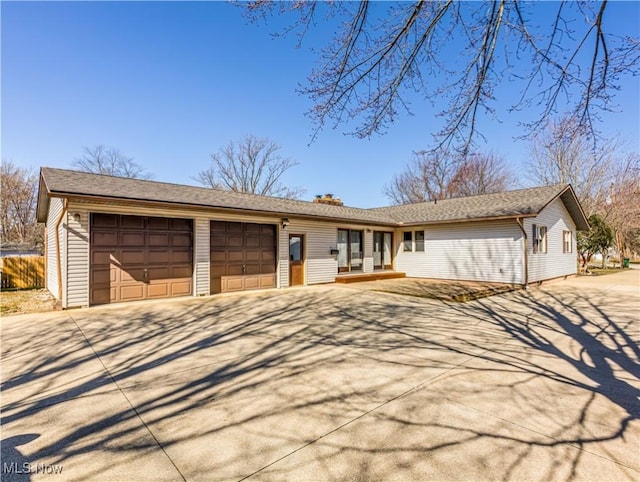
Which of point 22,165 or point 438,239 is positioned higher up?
point 22,165

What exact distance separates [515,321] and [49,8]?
1183cm

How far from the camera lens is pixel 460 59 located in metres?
4.42

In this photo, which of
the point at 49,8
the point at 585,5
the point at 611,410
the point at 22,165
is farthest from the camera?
the point at 22,165

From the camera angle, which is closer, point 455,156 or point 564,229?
point 455,156

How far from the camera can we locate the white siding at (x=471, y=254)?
1202 cm

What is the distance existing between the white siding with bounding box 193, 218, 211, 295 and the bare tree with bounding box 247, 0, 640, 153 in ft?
20.8

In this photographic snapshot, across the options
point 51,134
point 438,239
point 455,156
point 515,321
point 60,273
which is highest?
point 51,134

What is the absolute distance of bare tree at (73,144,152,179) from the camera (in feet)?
93.2

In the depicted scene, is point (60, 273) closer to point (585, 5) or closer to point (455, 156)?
point (455, 156)

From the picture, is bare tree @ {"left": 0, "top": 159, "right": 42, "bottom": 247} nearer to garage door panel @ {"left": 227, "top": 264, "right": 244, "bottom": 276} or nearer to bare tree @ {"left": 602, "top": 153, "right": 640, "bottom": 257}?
garage door panel @ {"left": 227, "top": 264, "right": 244, "bottom": 276}

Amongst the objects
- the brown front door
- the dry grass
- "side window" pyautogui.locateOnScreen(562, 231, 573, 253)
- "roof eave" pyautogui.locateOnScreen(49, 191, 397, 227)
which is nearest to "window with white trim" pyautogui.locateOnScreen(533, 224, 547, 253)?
"side window" pyautogui.locateOnScreen(562, 231, 573, 253)

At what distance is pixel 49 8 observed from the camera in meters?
6.64

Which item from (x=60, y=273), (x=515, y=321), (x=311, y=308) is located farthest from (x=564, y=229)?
(x=60, y=273)

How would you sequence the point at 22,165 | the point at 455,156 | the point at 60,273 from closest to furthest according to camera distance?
the point at 455,156, the point at 60,273, the point at 22,165
